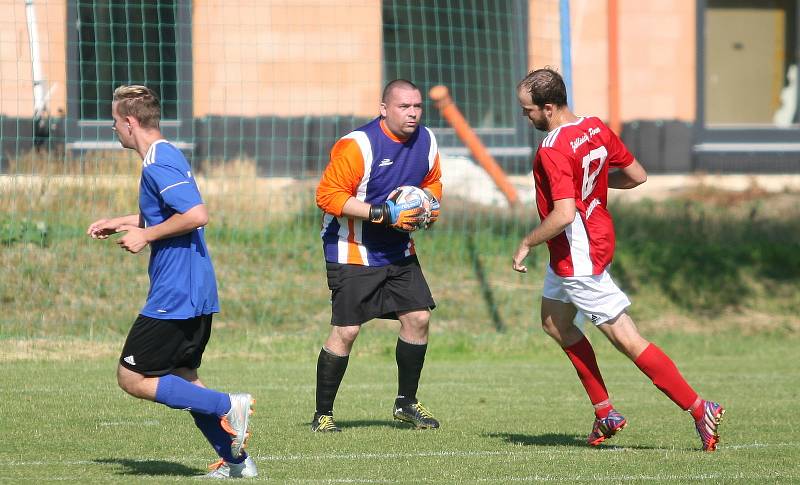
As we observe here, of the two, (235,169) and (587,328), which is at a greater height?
(235,169)

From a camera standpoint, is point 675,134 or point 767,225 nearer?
point 767,225

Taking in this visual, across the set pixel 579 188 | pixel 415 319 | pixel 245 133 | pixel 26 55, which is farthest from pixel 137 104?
pixel 245 133

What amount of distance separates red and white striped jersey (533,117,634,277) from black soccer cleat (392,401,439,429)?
139 cm

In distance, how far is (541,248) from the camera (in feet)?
49.8

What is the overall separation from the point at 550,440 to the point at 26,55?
7.41 metres

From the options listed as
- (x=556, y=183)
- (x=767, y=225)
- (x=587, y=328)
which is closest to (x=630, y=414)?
(x=556, y=183)

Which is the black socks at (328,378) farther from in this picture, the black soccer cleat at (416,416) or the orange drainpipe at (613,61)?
the orange drainpipe at (613,61)

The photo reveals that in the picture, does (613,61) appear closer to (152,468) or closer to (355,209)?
(355,209)

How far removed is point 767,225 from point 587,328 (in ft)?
14.3

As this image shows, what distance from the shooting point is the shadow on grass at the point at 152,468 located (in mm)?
6551

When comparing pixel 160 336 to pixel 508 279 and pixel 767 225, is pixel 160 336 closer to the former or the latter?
pixel 508 279

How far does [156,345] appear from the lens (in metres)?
6.28

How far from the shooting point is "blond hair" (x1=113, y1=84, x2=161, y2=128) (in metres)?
6.31

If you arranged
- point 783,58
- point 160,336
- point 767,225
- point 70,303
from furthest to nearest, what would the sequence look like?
point 783,58, point 767,225, point 70,303, point 160,336
